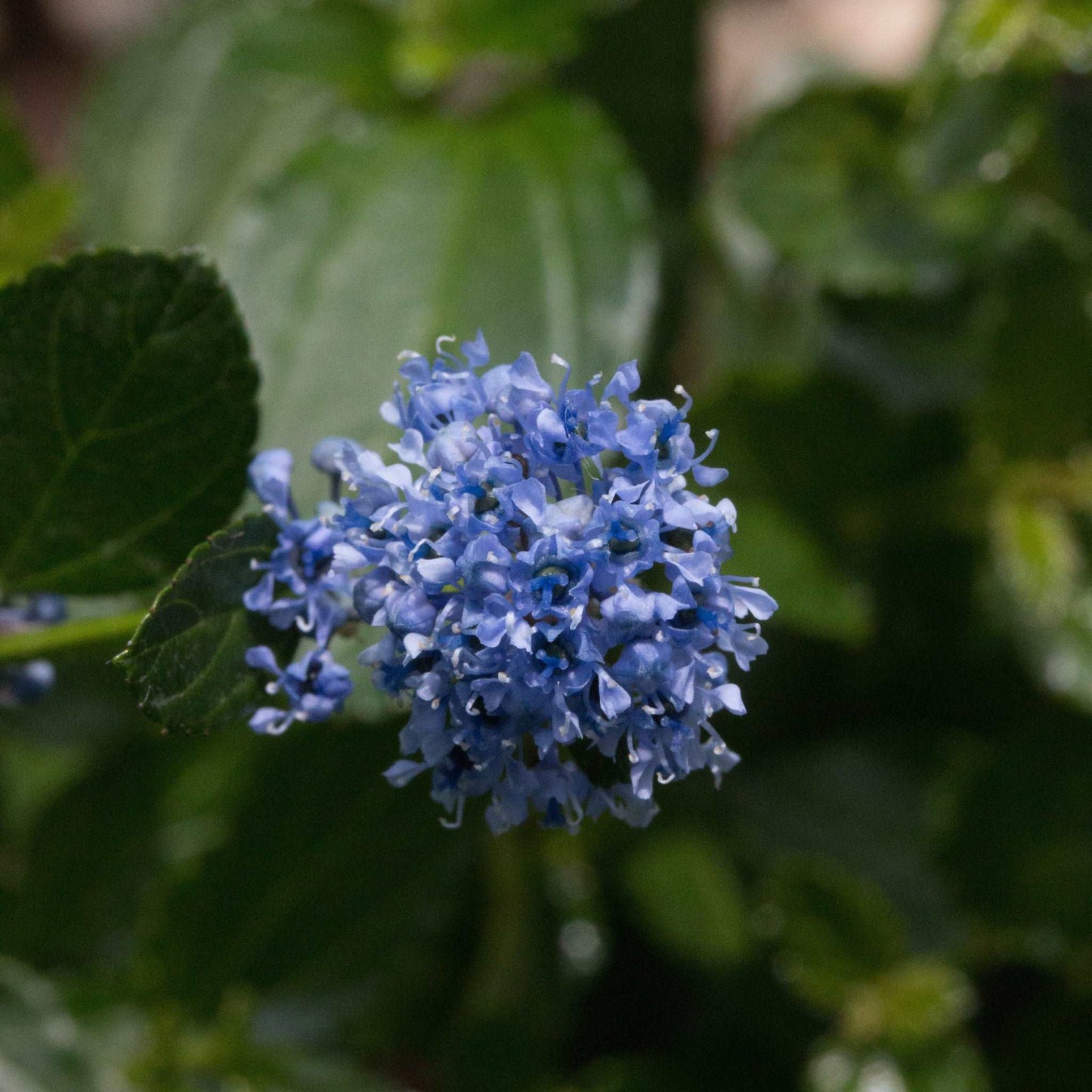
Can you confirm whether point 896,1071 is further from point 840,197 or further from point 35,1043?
point 840,197

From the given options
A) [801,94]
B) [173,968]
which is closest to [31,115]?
[801,94]

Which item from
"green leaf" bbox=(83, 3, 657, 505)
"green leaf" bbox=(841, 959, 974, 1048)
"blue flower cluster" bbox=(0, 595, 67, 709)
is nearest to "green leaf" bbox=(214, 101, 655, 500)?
"green leaf" bbox=(83, 3, 657, 505)

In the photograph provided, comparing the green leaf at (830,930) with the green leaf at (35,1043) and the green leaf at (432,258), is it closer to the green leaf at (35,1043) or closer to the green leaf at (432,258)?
the green leaf at (432,258)

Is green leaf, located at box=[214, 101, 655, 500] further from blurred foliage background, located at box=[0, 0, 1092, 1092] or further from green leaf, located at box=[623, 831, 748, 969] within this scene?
green leaf, located at box=[623, 831, 748, 969]

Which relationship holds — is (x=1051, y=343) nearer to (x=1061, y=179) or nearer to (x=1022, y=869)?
(x=1061, y=179)

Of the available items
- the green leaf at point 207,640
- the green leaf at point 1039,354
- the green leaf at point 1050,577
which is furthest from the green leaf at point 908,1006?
the green leaf at point 207,640
